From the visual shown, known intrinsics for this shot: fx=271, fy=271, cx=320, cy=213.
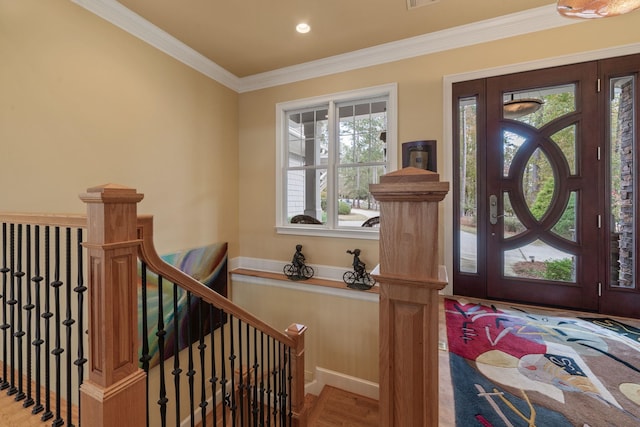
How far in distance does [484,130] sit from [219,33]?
9.26 feet

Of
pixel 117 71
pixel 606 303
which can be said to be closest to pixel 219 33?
pixel 117 71

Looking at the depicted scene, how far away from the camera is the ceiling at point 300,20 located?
236 centimetres

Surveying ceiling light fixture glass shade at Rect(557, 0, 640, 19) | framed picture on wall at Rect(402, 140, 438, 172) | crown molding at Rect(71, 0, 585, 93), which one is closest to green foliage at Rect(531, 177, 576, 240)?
framed picture on wall at Rect(402, 140, 438, 172)

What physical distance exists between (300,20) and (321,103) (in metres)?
0.97

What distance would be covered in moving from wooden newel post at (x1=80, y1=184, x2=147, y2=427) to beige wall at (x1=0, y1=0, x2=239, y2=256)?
1.62 m

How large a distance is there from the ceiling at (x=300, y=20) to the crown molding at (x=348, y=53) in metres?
0.06

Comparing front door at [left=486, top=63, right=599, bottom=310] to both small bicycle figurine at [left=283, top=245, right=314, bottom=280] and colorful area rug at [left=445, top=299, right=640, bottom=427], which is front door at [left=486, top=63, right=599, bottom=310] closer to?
colorful area rug at [left=445, top=299, right=640, bottom=427]

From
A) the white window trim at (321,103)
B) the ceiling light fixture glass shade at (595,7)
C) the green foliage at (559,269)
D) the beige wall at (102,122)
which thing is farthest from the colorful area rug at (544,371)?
the beige wall at (102,122)

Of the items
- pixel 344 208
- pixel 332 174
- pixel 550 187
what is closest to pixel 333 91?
pixel 332 174

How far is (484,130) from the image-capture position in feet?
8.70

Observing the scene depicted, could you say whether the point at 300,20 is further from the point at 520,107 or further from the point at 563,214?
the point at 563,214

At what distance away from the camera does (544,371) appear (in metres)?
1.46

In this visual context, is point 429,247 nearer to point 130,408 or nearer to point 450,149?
point 130,408

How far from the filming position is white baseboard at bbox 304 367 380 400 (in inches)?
115
